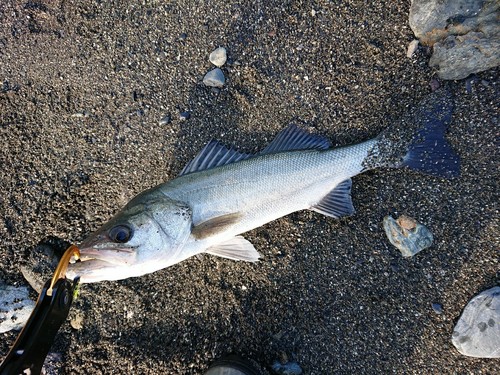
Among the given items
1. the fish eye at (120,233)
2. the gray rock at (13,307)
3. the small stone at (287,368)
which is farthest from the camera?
the gray rock at (13,307)

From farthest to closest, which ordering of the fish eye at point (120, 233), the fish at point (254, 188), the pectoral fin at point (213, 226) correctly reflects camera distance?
1. the pectoral fin at point (213, 226)
2. the fish at point (254, 188)
3. the fish eye at point (120, 233)

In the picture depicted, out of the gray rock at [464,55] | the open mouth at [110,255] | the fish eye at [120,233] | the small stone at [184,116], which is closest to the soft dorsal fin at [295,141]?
the small stone at [184,116]

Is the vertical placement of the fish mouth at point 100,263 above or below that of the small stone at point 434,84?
below

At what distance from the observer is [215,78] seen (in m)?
3.66

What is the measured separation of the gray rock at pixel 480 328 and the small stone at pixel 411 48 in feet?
7.84

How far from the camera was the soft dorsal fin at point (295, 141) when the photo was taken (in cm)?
345

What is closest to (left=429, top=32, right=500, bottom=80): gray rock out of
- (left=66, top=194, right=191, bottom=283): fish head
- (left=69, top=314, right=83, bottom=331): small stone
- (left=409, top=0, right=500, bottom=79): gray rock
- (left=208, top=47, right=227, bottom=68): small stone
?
(left=409, top=0, right=500, bottom=79): gray rock

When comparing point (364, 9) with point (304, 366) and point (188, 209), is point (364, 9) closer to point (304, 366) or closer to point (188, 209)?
point (188, 209)

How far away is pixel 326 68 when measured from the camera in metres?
3.62

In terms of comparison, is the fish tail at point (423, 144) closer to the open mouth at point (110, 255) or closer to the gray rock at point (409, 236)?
the gray rock at point (409, 236)

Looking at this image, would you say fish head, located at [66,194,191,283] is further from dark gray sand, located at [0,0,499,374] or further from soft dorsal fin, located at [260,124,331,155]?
soft dorsal fin, located at [260,124,331,155]

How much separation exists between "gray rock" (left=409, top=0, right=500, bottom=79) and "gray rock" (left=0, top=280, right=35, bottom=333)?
15.9 ft

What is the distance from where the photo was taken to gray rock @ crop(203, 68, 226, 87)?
3662 millimetres

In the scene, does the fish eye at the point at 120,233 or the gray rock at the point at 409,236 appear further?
the gray rock at the point at 409,236
